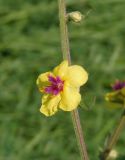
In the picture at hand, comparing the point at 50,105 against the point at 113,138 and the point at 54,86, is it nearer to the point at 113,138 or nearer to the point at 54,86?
the point at 54,86

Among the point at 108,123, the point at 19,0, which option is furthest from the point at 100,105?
the point at 19,0

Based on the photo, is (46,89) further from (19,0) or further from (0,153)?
(19,0)

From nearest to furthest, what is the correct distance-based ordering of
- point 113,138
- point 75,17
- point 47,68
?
point 75,17
point 113,138
point 47,68

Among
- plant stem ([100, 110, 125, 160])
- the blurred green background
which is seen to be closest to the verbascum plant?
plant stem ([100, 110, 125, 160])

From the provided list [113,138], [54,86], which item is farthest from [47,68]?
[54,86]

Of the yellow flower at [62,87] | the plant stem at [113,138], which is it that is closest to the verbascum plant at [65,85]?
the yellow flower at [62,87]

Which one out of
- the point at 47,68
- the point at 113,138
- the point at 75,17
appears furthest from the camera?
the point at 47,68
